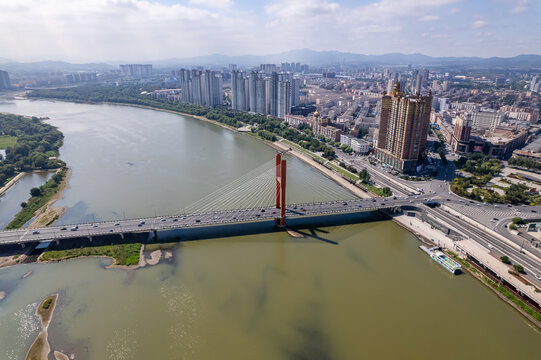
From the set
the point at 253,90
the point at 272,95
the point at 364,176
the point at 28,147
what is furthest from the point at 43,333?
the point at 253,90

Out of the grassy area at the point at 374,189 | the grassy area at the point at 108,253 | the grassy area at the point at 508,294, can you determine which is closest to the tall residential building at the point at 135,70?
the grassy area at the point at 374,189

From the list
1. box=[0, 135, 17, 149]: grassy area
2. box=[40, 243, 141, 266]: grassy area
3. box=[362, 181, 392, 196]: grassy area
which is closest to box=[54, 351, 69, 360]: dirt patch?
box=[40, 243, 141, 266]: grassy area

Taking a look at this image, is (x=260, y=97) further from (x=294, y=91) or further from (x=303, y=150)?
(x=303, y=150)

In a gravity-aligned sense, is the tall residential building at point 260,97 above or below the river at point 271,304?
above

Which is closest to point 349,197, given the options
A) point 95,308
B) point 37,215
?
point 95,308

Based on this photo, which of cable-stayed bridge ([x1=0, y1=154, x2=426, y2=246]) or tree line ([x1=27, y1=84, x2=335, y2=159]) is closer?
cable-stayed bridge ([x1=0, y1=154, x2=426, y2=246])

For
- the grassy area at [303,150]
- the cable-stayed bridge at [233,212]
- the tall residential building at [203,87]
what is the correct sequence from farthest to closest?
the tall residential building at [203,87] < the grassy area at [303,150] < the cable-stayed bridge at [233,212]

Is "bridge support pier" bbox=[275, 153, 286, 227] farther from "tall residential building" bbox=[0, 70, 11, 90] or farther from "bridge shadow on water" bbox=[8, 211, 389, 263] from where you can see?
"tall residential building" bbox=[0, 70, 11, 90]

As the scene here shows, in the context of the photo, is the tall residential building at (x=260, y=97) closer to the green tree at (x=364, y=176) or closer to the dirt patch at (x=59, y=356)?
the green tree at (x=364, y=176)
